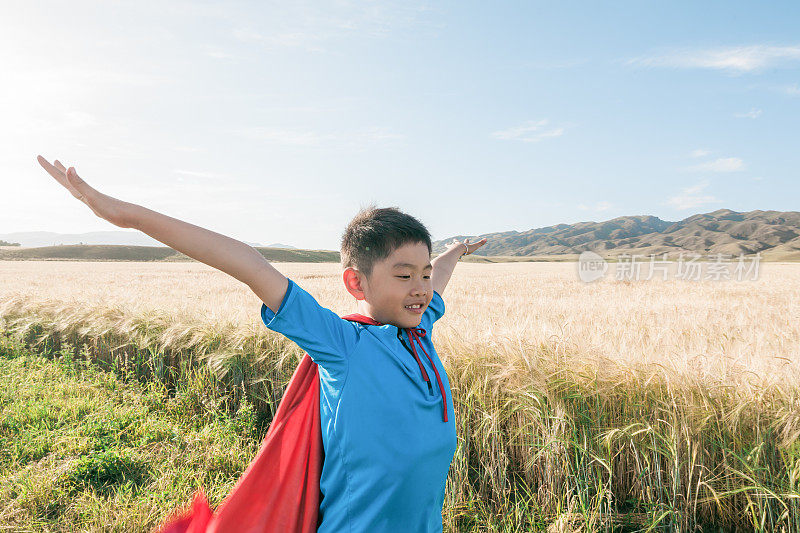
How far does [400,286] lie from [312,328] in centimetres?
38

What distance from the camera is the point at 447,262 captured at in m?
2.40

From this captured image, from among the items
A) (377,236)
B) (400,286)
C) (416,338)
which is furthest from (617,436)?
(377,236)

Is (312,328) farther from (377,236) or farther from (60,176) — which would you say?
(60,176)

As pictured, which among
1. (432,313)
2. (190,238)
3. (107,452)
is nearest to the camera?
(190,238)

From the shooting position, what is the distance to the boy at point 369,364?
1308mm

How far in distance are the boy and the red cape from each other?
47mm

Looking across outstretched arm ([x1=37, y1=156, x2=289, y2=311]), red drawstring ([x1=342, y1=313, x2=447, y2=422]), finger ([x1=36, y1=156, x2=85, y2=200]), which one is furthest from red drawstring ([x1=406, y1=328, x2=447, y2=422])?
finger ([x1=36, y1=156, x2=85, y2=200])

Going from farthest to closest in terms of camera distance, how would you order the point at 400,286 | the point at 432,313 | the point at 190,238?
the point at 432,313
the point at 400,286
the point at 190,238

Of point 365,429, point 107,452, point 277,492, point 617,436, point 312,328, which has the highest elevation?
point 312,328

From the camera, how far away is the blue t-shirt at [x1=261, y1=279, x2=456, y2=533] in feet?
4.45

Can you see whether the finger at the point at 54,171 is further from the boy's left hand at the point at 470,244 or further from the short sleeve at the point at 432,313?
the boy's left hand at the point at 470,244

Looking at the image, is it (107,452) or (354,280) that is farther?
(107,452)

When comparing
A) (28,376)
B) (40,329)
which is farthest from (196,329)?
(40,329)

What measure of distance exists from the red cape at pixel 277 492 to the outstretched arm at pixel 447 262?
40.6 inches
